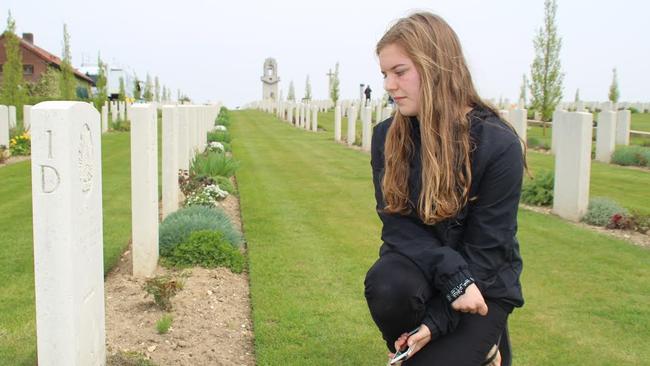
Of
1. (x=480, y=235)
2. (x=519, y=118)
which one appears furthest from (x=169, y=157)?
(x=519, y=118)

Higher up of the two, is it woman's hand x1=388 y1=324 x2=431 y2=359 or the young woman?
the young woman

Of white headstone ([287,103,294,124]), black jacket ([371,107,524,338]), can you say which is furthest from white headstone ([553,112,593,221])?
white headstone ([287,103,294,124])

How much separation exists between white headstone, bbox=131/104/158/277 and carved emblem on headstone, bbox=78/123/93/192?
216cm


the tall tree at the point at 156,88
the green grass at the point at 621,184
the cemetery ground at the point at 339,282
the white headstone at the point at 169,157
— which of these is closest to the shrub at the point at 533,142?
the green grass at the point at 621,184

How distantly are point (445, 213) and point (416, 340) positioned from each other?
486 mm

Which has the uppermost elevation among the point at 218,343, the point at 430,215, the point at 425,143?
the point at 425,143

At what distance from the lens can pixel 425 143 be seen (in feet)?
8.94

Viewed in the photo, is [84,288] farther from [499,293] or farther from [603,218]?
[603,218]

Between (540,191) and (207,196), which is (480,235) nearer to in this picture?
(207,196)

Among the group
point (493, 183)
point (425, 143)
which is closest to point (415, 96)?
point (425, 143)

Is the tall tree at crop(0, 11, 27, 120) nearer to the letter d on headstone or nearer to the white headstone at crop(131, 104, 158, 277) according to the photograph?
the white headstone at crop(131, 104, 158, 277)

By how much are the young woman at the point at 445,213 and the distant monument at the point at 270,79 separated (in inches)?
2799

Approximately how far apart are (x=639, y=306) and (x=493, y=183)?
3110mm

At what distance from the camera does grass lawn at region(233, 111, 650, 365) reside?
431 centimetres
